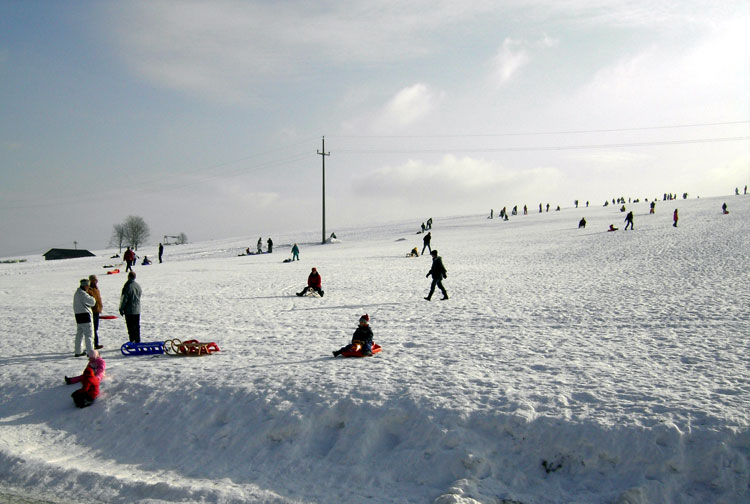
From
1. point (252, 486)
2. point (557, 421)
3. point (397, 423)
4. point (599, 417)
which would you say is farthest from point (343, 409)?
point (599, 417)

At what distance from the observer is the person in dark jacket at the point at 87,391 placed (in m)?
8.88

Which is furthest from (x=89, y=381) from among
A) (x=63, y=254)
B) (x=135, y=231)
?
(x=135, y=231)

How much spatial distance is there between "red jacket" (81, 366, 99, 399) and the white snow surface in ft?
0.74

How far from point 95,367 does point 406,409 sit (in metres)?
6.29

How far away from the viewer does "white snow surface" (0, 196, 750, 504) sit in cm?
627

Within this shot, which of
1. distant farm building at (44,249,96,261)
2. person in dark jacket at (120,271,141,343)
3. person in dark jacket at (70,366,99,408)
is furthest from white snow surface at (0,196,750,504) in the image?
distant farm building at (44,249,96,261)

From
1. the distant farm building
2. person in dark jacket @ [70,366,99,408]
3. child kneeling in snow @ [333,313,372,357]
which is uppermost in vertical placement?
child kneeling in snow @ [333,313,372,357]

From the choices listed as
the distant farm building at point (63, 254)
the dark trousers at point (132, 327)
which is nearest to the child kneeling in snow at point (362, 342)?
the dark trousers at point (132, 327)

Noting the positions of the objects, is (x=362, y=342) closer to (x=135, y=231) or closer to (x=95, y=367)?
(x=95, y=367)

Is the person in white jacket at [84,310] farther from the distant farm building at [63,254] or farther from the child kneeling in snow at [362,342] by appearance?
the distant farm building at [63,254]

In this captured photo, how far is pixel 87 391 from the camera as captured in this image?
8.95 metres

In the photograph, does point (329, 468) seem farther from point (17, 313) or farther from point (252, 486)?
point (17, 313)

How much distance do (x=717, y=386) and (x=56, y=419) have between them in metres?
11.3

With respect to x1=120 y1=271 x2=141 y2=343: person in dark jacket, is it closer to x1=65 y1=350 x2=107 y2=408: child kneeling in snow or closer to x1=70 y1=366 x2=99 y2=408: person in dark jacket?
x1=65 y1=350 x2=107 y2=408: child kneeling in snow
